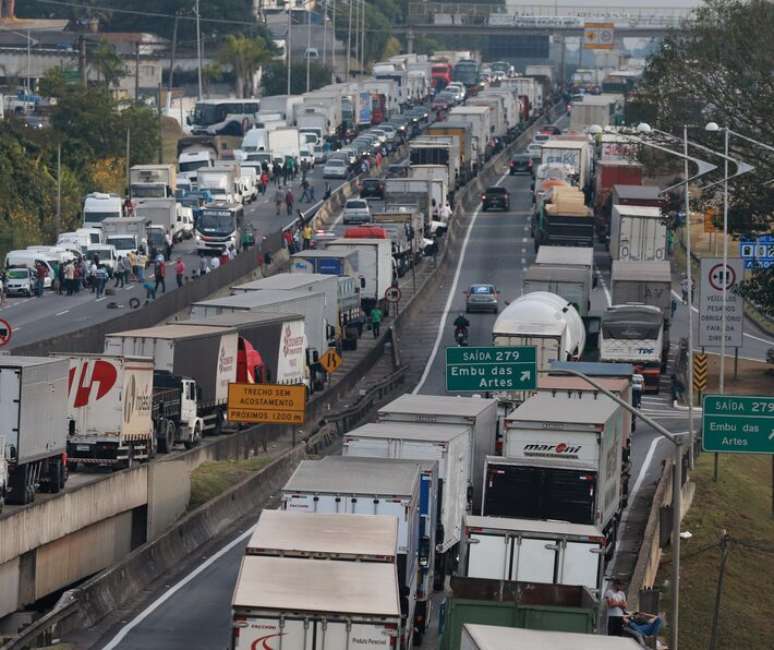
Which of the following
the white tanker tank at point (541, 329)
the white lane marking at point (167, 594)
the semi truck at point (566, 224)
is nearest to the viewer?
the white lane marking at point (167, 594)

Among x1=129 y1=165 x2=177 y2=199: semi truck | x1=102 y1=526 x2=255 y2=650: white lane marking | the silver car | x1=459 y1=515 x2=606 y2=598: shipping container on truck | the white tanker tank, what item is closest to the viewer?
x1=459 y1=515 x2=606 y2=598: shipping container on truck

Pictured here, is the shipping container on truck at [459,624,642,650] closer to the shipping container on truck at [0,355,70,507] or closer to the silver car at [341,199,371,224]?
the shipping container on truck at [0,355,70,507]

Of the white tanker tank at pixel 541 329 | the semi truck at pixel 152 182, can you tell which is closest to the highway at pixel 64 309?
the semi truck at pixel 152 182

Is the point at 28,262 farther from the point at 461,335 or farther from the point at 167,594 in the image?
the point at 167,594

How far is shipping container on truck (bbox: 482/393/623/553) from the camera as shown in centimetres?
3953

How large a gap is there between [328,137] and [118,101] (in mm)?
14013

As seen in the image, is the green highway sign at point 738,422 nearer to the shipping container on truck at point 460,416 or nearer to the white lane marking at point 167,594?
the shipping container on truck at point 460,416

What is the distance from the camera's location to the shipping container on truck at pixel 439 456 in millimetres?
38906

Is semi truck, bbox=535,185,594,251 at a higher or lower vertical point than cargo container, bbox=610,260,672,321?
higher

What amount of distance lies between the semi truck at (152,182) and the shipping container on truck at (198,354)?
185 feet

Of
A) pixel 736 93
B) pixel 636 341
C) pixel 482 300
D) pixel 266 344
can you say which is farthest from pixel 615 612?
pixel 736 93

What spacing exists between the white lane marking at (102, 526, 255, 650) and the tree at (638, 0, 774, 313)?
33925 millimetres

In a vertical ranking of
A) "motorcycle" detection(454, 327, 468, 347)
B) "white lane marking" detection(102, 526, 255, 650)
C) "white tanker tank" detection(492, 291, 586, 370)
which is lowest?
"white lane marking" detection(102, 526, 255, 650)

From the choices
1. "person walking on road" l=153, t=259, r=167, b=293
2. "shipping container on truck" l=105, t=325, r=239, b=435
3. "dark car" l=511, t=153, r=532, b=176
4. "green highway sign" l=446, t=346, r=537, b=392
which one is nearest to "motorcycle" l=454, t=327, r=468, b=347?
"person walking on road" l=153, t=259, r=167, b=293
